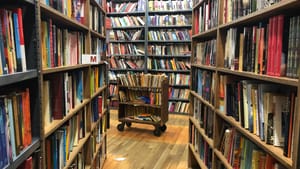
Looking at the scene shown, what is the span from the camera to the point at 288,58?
934 mm

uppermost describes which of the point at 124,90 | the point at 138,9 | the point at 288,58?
the point at 138,9

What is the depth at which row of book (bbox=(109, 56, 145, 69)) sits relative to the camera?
17.5 feet

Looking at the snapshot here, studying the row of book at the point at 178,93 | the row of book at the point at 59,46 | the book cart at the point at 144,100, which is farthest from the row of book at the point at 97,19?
the row of book at the point at 178,93

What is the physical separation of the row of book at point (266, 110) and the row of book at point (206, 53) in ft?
1.82

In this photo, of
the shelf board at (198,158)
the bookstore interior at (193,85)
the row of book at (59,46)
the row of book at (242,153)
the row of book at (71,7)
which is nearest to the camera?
→ the bookstore interior at (193,85)

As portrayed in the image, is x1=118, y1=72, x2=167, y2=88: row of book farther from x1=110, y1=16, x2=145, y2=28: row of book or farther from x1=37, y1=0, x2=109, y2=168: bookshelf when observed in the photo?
x1=110, y1=16, x2=145, y2=28: row of book

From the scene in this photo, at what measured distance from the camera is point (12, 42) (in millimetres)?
903

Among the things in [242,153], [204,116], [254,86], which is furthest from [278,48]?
[204,116]

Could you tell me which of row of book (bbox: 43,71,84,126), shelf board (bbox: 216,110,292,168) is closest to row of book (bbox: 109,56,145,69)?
row of book (bbox: 43,71,84,126)

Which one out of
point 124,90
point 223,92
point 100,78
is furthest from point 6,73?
point 124,90

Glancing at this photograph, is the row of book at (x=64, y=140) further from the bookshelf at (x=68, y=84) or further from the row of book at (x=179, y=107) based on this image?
the row of book at (x=179, y=107)

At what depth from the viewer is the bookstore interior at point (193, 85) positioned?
910 millimetres

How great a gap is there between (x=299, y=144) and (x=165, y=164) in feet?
7.07

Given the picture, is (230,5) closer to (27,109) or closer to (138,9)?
(27,109)
